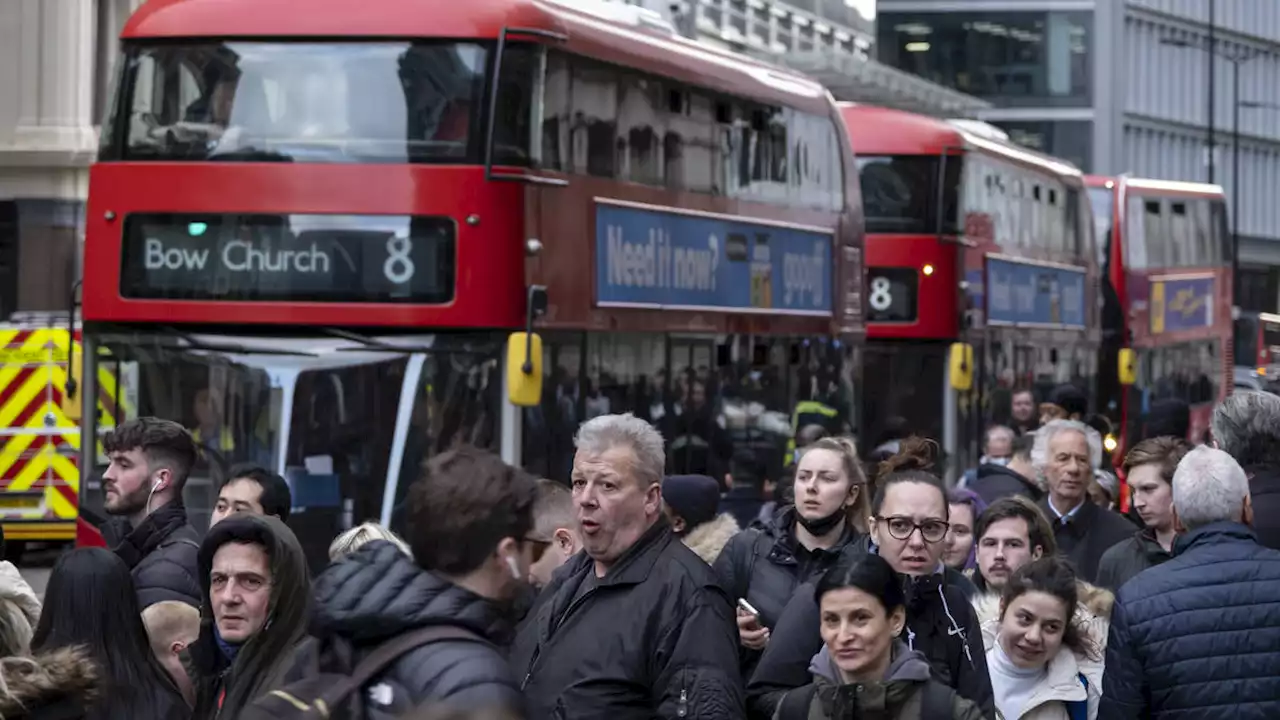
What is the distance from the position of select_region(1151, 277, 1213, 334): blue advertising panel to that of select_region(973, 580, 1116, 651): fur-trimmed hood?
1062 inches

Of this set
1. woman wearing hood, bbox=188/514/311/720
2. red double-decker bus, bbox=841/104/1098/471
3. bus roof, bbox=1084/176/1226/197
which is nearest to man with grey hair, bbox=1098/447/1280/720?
woman wearing hood, bbox=188/514/311/720

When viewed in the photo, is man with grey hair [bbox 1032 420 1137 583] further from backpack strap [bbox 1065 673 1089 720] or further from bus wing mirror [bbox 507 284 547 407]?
backpack strap [bbox 1065 673 1089 720]

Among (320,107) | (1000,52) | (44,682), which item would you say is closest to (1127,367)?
(320,107)

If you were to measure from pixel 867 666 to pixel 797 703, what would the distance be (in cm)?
18

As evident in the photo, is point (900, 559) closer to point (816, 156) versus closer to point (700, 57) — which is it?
point (700, 57)

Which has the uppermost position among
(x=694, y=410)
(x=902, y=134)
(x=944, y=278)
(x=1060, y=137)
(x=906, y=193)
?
(x=1060, y=137)

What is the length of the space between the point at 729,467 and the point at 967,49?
209ft

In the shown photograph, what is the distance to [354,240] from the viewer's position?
45.9ft

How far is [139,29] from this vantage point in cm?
1491

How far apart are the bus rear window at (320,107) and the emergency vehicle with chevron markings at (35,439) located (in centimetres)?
1003

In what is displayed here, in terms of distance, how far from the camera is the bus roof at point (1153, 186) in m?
36.0

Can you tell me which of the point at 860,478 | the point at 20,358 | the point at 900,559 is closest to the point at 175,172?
the point at 860,478

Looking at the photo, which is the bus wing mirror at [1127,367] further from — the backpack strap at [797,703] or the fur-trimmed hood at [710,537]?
the backpack strap at [797,703]

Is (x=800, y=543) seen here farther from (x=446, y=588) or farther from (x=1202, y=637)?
(x=446, y=588)
